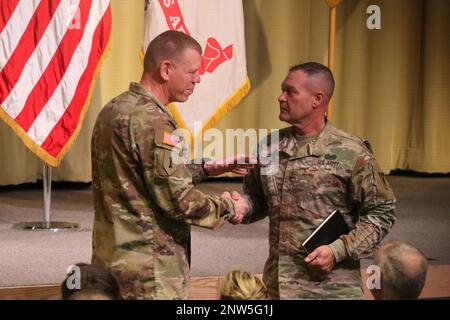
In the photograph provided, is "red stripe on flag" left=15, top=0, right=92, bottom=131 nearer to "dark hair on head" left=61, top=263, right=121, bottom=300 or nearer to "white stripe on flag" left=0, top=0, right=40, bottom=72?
"white stripe on flag" left=0, top=0, right=40, bottom=72

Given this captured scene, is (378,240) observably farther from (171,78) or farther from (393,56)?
(393,56)

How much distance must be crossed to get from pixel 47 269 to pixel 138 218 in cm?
202

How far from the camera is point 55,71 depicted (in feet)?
17.9

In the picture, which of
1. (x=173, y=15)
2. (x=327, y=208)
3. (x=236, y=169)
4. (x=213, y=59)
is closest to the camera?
(x=327, y=208)

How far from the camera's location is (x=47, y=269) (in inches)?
176

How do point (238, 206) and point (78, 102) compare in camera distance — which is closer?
point (238, 206)

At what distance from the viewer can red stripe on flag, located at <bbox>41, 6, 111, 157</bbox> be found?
5.46 meters

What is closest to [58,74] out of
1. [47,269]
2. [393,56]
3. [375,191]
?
[47,269]

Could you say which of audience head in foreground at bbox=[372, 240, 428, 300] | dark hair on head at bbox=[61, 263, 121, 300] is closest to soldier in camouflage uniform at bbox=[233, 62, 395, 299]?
audience head in foreground at bbox=[372, 240, 428, 300]

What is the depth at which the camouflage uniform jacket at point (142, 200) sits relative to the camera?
255cm

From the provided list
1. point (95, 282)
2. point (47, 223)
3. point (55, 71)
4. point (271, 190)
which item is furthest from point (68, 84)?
point (95, 282)

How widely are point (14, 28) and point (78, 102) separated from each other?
24.5 inches

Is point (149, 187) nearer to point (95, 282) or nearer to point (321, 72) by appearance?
point (95, 282)

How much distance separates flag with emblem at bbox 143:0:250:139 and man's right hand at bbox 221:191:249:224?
3092 millimetres
